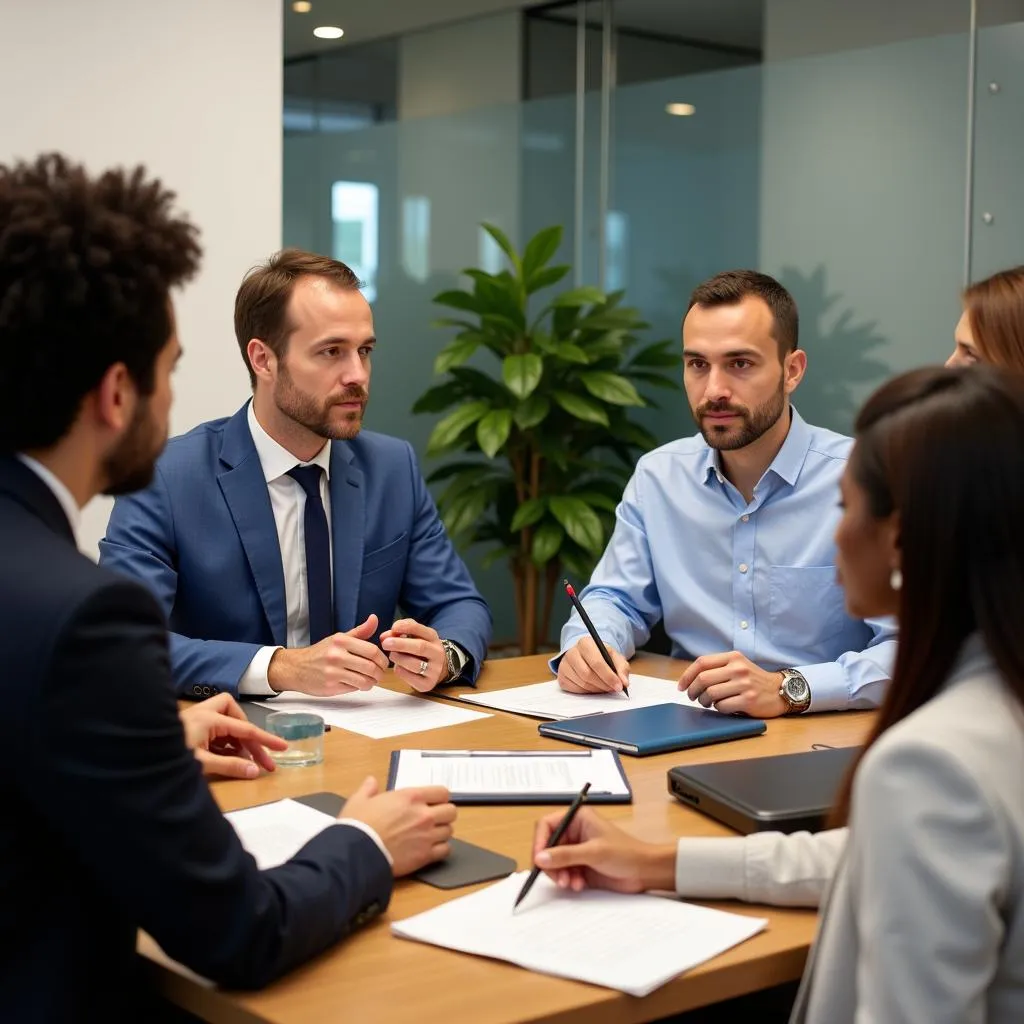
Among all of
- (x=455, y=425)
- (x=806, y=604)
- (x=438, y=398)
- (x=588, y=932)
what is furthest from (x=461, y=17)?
(x=588, y=932)

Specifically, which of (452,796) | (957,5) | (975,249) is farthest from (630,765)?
(957,5)

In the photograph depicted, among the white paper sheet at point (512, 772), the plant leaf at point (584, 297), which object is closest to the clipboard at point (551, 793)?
the white paper sheet at point (512, 772)

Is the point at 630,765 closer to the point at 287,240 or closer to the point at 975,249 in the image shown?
the point at 975,249

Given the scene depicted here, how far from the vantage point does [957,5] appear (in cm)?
461

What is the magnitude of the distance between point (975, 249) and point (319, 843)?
3.73 meters

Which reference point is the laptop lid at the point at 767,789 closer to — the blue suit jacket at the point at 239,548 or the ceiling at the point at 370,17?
the blue suit jacket at the point at 239,548

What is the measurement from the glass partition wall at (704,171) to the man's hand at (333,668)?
258cm

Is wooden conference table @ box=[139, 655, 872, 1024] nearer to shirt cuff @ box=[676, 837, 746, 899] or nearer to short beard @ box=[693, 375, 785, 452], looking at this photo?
shirt cuff @ box=[676, 837, 746, 899]

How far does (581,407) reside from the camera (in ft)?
17.2

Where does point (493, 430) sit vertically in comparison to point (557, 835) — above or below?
above

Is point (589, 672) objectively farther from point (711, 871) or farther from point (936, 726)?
point (936, 726)

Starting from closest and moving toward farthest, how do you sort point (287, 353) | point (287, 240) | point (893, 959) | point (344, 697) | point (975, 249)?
point (893, 959) → point (344, 697) → point (287, 353) → point (975, 249) → point (287, 240)

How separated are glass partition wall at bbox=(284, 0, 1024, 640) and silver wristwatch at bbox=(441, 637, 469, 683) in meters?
2.30

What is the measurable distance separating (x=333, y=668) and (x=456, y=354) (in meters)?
3.12
